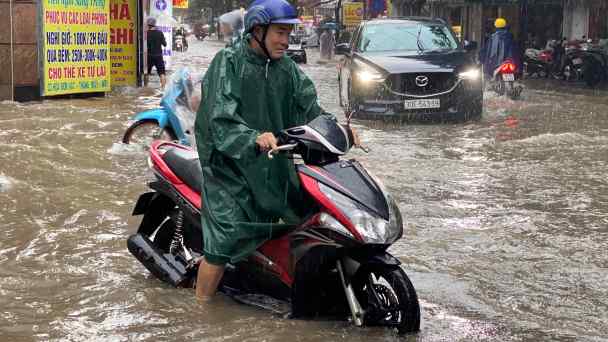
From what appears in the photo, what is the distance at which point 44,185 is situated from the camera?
28.0ft

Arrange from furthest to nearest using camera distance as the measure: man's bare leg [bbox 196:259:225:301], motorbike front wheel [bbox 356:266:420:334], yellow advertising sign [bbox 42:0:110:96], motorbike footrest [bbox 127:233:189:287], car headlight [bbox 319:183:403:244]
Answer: yellow advertising sign [bbox 42:0:110:96] < motorbike footrest [bbox 127:233:189:287] < man's bare leg [bbox 196:259:225:301] < motorbike front wheel [bbox 356:266:420:334] < car headlight [bbox 319:183:403:244]

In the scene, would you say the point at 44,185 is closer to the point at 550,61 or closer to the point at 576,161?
the point at 576,161

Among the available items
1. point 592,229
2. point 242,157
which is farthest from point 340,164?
point 592,229

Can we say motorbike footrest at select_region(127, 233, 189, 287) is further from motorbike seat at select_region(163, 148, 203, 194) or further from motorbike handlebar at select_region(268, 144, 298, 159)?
motorbike handlebar at select_region(268, 144, 298, 159)

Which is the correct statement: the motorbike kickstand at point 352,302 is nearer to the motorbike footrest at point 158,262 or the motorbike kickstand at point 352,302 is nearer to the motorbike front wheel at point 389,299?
the motorbike front wheel at point 389,299

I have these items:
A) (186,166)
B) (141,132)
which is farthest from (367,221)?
(141,132)

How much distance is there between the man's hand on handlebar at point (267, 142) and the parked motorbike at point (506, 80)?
562 inches

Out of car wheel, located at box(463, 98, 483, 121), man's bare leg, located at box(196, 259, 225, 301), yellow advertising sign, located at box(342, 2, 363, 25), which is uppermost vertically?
yellow advertising sign, located at box(342, 2, 363, 25)

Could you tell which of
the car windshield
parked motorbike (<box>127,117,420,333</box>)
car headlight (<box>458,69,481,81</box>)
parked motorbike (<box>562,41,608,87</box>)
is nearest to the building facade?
the car windshield

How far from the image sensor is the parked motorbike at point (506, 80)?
17.9 m

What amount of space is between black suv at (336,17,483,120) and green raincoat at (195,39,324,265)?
9106 mm

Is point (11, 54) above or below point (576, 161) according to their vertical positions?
above

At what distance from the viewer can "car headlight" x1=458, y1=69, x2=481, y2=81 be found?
13.9m

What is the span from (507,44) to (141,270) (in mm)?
13422
